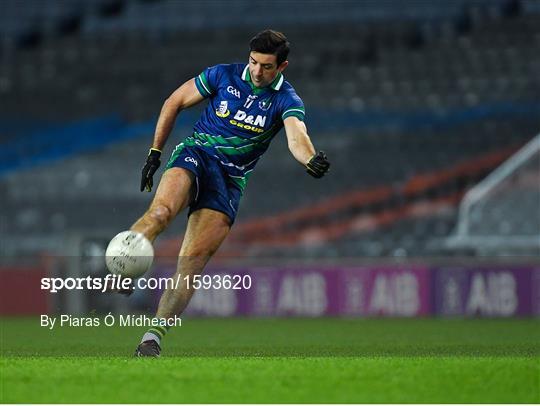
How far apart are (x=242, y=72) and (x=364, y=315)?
8524mm

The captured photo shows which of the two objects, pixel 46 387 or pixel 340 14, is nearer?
pixel 46 387

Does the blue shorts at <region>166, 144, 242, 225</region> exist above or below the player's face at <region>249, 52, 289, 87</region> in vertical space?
below

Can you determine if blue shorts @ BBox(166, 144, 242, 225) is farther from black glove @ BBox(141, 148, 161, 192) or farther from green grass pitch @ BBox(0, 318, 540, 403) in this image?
green grass pitch @ BBox(0, 318, 540, 403)

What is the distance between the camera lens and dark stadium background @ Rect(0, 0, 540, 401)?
1661 centimetres

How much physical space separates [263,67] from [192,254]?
50.7 inches

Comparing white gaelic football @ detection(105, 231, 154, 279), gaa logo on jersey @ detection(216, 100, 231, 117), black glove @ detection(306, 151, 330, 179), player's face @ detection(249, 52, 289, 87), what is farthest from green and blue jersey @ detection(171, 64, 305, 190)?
white gaelic football @ detection(105, 231, 154, 279)

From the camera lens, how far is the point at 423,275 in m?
16.5

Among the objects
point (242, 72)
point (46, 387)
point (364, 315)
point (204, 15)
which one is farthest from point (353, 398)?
point (204, 15)

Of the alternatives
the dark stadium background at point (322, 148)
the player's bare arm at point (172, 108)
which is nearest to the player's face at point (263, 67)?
the player's bare arm at point (172, 108)

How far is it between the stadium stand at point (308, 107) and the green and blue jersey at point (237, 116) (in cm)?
949

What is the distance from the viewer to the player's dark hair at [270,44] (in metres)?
7.87

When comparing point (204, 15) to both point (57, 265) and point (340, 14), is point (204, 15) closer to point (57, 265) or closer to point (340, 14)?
point (340, 14)

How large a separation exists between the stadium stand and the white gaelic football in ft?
35.5

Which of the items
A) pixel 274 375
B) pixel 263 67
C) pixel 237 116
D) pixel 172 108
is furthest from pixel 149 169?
pixel 274 375
